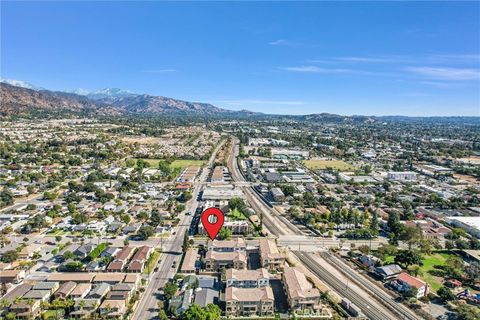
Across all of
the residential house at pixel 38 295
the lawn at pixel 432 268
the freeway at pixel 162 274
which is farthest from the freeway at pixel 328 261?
the residential house at pixel 38 295

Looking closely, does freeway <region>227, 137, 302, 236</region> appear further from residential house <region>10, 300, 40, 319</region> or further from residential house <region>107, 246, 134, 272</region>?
residential house <region>10, 300, 40, 319</region>

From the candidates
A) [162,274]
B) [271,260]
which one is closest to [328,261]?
[271,260]

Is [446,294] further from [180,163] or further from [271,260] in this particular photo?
[180,163]

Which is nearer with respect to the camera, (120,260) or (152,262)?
(120,260)

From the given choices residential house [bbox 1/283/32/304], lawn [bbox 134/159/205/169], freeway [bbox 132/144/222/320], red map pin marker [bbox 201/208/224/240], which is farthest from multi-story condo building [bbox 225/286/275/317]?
lawn [bbox 134/159/205/169]

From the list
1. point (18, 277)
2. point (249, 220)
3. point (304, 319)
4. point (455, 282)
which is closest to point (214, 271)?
point (304, 319)

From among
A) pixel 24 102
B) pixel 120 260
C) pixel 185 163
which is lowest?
pixel 120 260
